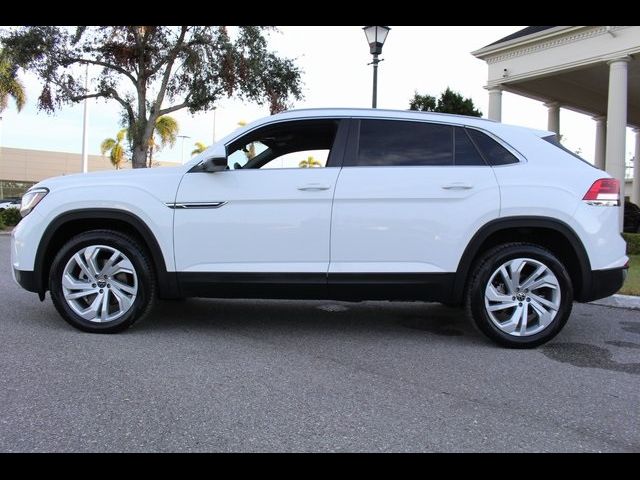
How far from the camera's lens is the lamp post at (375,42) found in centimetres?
1003

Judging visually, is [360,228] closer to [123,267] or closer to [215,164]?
[215,164]

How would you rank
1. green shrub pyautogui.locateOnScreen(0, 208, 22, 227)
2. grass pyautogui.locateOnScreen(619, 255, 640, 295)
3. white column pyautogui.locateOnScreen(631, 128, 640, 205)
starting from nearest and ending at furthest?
grass pyautogui.locateOnScreen(619, 255, 640, 295) < green shrub pyautogui.locateOnScreen(0, 208, 22, 227) < white column pyautogui.locateOnScreen(631, 128, 640, 205)

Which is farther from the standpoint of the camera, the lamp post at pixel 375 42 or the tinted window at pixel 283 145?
the lamp post at pixel 375 42

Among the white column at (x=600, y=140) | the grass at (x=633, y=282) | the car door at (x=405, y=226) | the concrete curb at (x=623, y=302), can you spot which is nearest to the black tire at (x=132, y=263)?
the car door at (x=405, y=226)

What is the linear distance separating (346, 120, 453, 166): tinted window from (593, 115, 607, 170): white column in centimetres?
2060

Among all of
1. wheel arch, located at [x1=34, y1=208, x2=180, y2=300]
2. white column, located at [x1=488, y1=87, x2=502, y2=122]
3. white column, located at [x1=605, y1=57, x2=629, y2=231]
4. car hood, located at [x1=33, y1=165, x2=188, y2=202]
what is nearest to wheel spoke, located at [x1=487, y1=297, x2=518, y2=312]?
wheel arch, located at [x1=34, y1=208, x2=180, y2=300]

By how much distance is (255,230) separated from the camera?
14.5 feet

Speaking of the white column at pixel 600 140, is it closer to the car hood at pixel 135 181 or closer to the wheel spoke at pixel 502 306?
the wheel spoke at pixel 502 306

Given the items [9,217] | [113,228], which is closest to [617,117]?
[113,228]

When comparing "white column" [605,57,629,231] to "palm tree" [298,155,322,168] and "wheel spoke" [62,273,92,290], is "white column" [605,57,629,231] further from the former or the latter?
"wheel spoke" [62,273,92,290]

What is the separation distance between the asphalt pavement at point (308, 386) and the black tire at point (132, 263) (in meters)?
0.13

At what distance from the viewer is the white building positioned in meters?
13.8

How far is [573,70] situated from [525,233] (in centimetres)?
1295

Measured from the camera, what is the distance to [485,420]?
3.04 m
